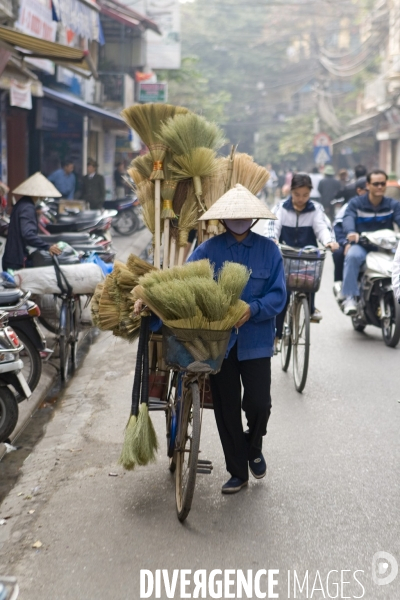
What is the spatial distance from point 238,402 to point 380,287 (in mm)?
4791

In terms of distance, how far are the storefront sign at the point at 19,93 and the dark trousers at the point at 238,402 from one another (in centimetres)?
830

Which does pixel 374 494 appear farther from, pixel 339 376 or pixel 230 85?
pixel 230 85

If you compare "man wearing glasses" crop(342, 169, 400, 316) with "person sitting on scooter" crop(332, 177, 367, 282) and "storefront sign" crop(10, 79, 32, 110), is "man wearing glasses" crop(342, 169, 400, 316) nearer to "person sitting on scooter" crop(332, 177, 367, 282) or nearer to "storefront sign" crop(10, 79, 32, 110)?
"person sitting on scooter" crop(332, 177, 367, 282)

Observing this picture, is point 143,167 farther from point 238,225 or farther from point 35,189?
point 35,189

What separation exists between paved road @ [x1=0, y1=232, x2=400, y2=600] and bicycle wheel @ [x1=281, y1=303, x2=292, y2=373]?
709 millimetres

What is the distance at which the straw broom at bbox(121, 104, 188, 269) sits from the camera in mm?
5348

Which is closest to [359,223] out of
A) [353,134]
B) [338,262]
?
[338,262]

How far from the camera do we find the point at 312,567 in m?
3.88

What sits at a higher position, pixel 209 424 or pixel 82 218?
pixel 82 218

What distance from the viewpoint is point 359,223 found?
9.40 metres

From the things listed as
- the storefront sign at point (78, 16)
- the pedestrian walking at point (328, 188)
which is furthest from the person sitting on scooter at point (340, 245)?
the pedestrian walking at point (328, 188)

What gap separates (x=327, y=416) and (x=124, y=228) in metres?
15.2

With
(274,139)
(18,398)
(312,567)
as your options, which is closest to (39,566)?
(312,567)

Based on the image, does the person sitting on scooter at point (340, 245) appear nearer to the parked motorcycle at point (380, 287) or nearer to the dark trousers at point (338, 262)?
the dark trousers at point (338, 262)
